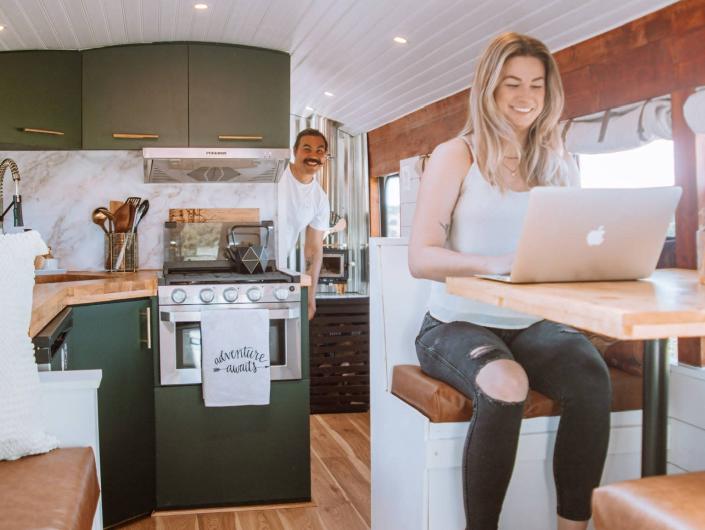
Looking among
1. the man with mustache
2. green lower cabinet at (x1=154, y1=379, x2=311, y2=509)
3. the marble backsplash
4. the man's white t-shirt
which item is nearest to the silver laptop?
green lower cabinet at (x1=154, y1=379, x2=311, y2=509)

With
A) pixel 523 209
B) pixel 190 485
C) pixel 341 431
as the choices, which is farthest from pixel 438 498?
pixel 341 431

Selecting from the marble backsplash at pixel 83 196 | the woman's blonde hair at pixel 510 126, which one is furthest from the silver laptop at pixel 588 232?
the marble backsplash at pixel 83 196

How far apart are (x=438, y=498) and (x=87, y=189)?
8.64 feet

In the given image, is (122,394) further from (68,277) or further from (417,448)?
(417,448)

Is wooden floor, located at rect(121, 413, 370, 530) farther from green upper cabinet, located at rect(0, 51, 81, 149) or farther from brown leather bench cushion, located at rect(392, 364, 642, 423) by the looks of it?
green upper cabinet, located at rect(0, 51, 81, 149)

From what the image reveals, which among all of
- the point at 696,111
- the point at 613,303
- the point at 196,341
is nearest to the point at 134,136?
the point at 196,341

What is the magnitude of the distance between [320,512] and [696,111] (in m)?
2.13

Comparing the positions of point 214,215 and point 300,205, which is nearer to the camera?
point 214,215

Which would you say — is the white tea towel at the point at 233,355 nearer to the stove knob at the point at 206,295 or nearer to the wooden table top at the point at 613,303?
the stove knob at the point at 206,295

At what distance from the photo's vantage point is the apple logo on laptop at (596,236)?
4.27ft

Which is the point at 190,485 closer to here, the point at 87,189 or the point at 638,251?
the point at 87,189

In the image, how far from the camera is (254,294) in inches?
113

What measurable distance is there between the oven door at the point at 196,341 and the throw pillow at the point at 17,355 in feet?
4.84

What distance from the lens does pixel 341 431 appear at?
3.93 m
